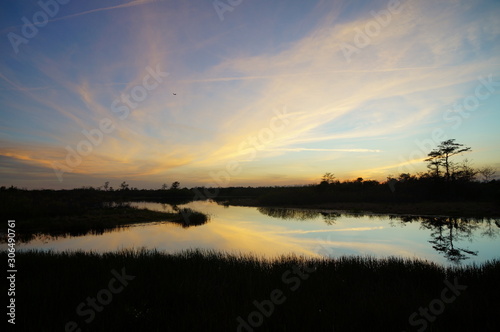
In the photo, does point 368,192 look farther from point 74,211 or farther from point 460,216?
point 74,211

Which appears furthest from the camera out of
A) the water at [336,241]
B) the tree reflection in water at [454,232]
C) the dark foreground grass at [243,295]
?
the water at [336,241]

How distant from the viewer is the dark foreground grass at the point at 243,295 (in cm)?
485

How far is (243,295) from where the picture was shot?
6.41 m

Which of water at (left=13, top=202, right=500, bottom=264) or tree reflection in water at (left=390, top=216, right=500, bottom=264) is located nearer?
tree reflection in water at (left=390, top=216, right=500, bottom=264)

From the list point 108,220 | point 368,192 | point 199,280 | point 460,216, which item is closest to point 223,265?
point 199,280

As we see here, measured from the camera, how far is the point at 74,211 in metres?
31.7

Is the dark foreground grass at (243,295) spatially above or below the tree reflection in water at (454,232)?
above

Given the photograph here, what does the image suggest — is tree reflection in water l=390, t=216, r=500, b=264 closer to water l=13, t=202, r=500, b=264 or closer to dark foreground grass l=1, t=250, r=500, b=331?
water l=13, t=202, r=500, b=264

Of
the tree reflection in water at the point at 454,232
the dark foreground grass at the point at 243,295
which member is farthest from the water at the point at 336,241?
the dark foreground grass at the point at 243,295

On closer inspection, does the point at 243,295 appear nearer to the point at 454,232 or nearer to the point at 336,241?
the point at 336,241

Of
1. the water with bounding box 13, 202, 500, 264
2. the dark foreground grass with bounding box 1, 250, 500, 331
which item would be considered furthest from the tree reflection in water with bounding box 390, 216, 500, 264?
the dark foreground grass with bounding box 1, 250, 500, 331

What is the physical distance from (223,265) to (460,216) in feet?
93.6

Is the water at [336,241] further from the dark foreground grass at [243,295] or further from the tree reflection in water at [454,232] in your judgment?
the dark foreground grass at [243,295]

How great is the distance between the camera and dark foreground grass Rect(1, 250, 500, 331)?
4.85 metres
